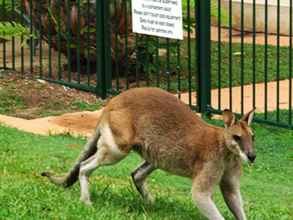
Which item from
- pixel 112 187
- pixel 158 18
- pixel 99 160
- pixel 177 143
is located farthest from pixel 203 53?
pixel 177 143

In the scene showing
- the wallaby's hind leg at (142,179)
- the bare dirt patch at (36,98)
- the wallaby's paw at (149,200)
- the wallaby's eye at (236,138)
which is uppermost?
the wallaby's eye at (236,138)

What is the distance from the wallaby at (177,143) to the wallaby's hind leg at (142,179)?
0.03 metres

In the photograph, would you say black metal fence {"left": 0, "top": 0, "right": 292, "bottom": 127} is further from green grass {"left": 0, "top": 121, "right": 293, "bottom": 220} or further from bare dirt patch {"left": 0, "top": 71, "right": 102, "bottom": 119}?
green grass {"left": 0, "top": 121, "right": 293, "bottom": 220}

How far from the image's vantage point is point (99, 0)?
1260cm

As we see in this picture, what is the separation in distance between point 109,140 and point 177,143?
0.48 metres

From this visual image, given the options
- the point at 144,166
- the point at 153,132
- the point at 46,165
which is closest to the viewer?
the point at 153,132

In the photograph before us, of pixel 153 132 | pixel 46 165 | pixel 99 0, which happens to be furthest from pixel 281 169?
pixel 99 0

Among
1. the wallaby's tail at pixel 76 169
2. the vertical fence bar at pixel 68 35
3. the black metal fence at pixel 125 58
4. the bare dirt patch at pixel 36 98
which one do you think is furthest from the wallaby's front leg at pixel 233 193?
the vertical fence bar at pixel 68 35

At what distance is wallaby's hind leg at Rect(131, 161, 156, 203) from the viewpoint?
7477mm

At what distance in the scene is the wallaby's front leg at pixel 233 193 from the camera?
23.0ft

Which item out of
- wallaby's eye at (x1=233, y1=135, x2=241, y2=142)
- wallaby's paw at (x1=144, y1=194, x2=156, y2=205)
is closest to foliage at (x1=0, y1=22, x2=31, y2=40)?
wallaby's paw at (x1=144, y1=194, x2=156, y2=205)

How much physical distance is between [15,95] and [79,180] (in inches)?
200

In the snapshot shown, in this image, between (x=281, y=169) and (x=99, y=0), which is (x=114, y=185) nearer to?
(x=281, y=169)

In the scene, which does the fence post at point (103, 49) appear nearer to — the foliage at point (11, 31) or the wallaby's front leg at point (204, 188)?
the foliage at point (11, 31)
